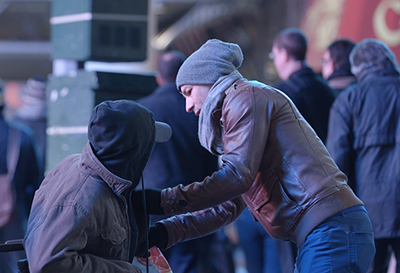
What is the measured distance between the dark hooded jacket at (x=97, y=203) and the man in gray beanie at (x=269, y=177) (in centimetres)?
19

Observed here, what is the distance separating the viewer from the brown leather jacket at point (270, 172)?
175cm

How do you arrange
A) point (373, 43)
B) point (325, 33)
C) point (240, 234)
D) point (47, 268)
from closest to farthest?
point (47, 268), point (373, 43), point (240, 234), point (325, 33)

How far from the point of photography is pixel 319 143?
6.18 ft

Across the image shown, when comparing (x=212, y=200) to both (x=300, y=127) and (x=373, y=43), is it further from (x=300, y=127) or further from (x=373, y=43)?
(x=373, y=43)

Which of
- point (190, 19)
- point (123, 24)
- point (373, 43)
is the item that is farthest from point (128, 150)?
point (190, 19)

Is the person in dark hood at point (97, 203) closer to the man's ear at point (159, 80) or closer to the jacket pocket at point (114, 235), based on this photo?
the jacket pocket at point (114, 235)

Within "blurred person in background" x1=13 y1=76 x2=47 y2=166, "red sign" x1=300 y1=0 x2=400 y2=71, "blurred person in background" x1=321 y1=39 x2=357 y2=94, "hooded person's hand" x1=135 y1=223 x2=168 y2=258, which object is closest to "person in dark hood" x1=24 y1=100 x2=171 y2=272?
"hooded person's hand" x1=135 y1=223 x2=168 y2=258

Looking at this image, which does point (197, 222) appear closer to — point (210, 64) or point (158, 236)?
point (158, 236)

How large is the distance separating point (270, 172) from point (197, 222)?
13.3 inches

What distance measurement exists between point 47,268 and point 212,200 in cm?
54

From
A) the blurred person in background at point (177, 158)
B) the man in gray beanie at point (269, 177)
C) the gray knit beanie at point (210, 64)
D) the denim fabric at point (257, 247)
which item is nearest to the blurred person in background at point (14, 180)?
the blurred person in background at point (177, 158)

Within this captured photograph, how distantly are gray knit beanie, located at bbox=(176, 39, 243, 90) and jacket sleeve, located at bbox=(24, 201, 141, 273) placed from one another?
63cm

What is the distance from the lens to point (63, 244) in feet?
4.91

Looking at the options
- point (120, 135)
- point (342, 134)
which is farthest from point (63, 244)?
point (342, 134)
